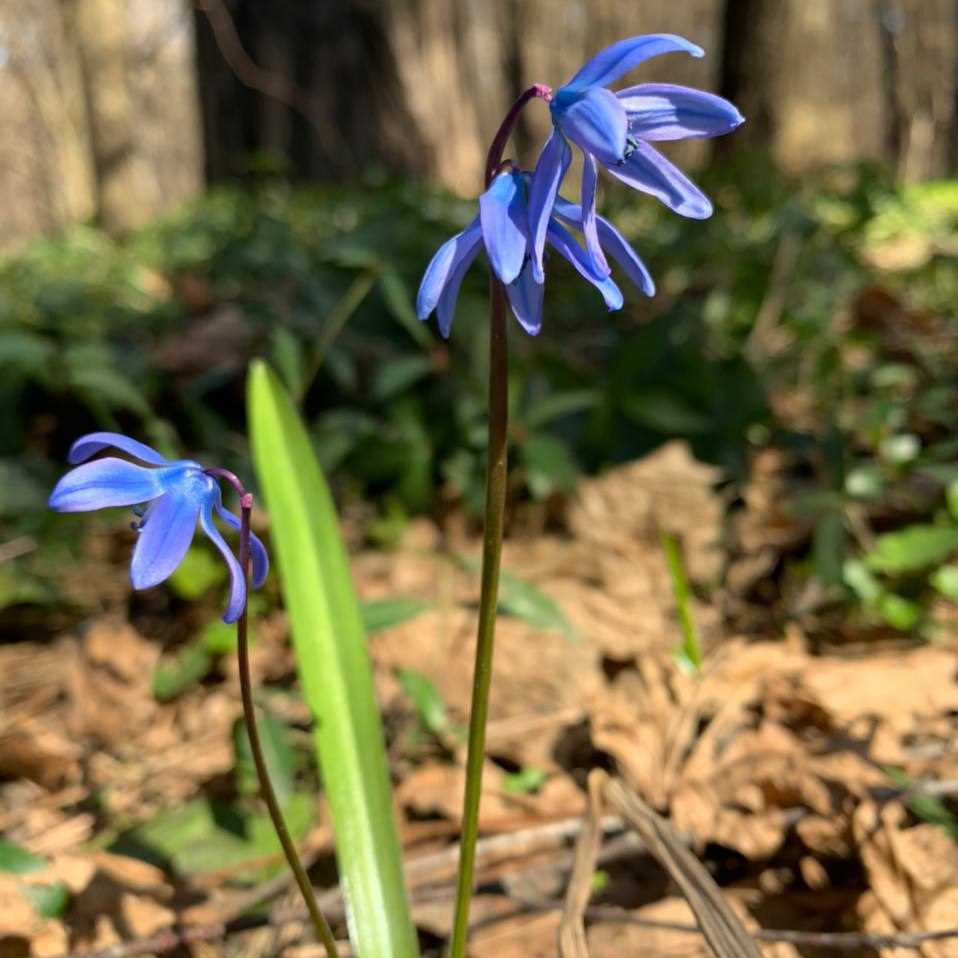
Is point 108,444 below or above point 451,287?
below

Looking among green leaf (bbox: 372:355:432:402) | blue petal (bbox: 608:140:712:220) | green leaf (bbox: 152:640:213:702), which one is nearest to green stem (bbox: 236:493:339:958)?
blue petal (bbox: 608:140:712:220)

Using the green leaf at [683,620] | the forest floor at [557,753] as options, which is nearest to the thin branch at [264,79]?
the forest floor at [557,753]

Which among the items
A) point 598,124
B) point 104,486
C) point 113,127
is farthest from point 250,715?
point 113,127

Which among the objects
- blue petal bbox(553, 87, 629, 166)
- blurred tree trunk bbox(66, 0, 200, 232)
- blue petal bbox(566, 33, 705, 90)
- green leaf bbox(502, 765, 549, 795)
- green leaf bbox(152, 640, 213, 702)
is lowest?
green leaf bbox(502, 765, 549, 795)

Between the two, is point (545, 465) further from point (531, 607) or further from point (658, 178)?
point (658, 178)

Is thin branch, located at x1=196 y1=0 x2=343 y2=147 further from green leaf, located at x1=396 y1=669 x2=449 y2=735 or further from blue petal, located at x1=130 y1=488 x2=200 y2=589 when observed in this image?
blue petal, located at x1=130 y1=488 x2=200 y2=589

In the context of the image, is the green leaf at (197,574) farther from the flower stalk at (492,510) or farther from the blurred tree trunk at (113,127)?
the blurred tree trunk at (113,127)
